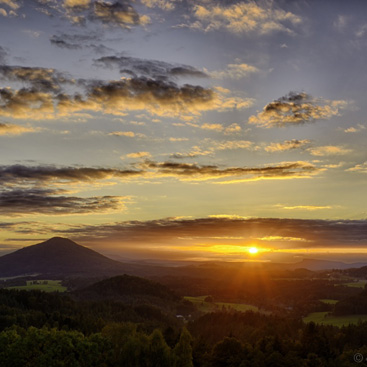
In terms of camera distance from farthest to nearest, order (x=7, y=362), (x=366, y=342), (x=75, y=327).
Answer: (x=75, y=327), (x=366, y=342), (x=7, y=362)

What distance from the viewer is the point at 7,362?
8681cm

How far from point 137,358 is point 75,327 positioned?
10696 centimetres

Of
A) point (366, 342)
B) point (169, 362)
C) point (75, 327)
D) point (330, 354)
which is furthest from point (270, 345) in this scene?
point (75, 327)

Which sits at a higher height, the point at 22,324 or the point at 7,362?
the point at 7,362

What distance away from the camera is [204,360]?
104 metres

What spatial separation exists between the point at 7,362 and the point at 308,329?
82.4 metres

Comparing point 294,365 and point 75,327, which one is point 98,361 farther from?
point 75,327

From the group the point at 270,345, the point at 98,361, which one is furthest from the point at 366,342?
the point at 98,361

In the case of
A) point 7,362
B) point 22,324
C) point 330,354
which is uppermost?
point 7,362

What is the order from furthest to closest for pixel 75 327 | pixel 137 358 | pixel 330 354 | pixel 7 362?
pixel 75 327 < pixel 330 354 < pixel 137 358 < pixel 7 362

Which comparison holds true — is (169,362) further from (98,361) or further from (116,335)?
(116,335)

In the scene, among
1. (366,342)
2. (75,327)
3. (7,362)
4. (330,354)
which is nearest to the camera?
(7,362)

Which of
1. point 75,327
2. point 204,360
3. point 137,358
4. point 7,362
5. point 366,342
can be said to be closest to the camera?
point 7,362

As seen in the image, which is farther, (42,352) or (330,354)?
(330,354)
